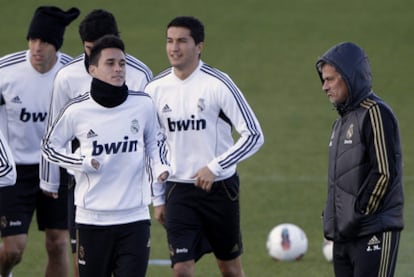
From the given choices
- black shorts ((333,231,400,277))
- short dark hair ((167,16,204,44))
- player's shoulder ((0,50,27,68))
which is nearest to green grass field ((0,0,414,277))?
player's shoulder ((0,50,27,68))

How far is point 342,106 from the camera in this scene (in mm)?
9328

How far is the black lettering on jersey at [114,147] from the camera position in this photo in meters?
9.70

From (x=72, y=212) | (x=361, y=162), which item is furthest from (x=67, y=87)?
(x=361, y=162)

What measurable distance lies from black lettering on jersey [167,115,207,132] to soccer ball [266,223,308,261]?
3133 millimetres

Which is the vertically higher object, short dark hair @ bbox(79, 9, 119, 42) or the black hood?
short dark hair @ bbox(79, 9, 119, 42)

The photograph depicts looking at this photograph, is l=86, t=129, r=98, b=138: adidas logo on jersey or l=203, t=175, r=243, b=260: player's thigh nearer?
l=86, t=129, r=98, b=138: adidas logo on jersey

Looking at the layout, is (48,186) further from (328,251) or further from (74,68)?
(328,251)

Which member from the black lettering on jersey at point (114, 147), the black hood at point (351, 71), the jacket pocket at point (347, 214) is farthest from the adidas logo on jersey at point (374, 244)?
the black lettering on jersey at point (114, 147)

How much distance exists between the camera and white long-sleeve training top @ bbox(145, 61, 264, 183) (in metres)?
10.7

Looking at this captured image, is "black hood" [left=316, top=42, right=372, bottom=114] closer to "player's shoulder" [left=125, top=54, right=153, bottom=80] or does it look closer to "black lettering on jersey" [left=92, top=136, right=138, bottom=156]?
"black lettering on jersey" [left=92, top=136, right=138, bottom=156]

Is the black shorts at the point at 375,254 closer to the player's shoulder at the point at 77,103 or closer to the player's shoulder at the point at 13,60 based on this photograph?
the player's shoulder at the point at 77,103

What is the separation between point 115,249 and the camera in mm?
9797

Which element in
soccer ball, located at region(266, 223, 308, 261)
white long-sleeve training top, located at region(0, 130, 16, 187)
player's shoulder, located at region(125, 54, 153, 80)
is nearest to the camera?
white long-sleeve training top, located at region(0, 130, 16, 187)

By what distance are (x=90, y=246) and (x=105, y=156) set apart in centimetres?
72
